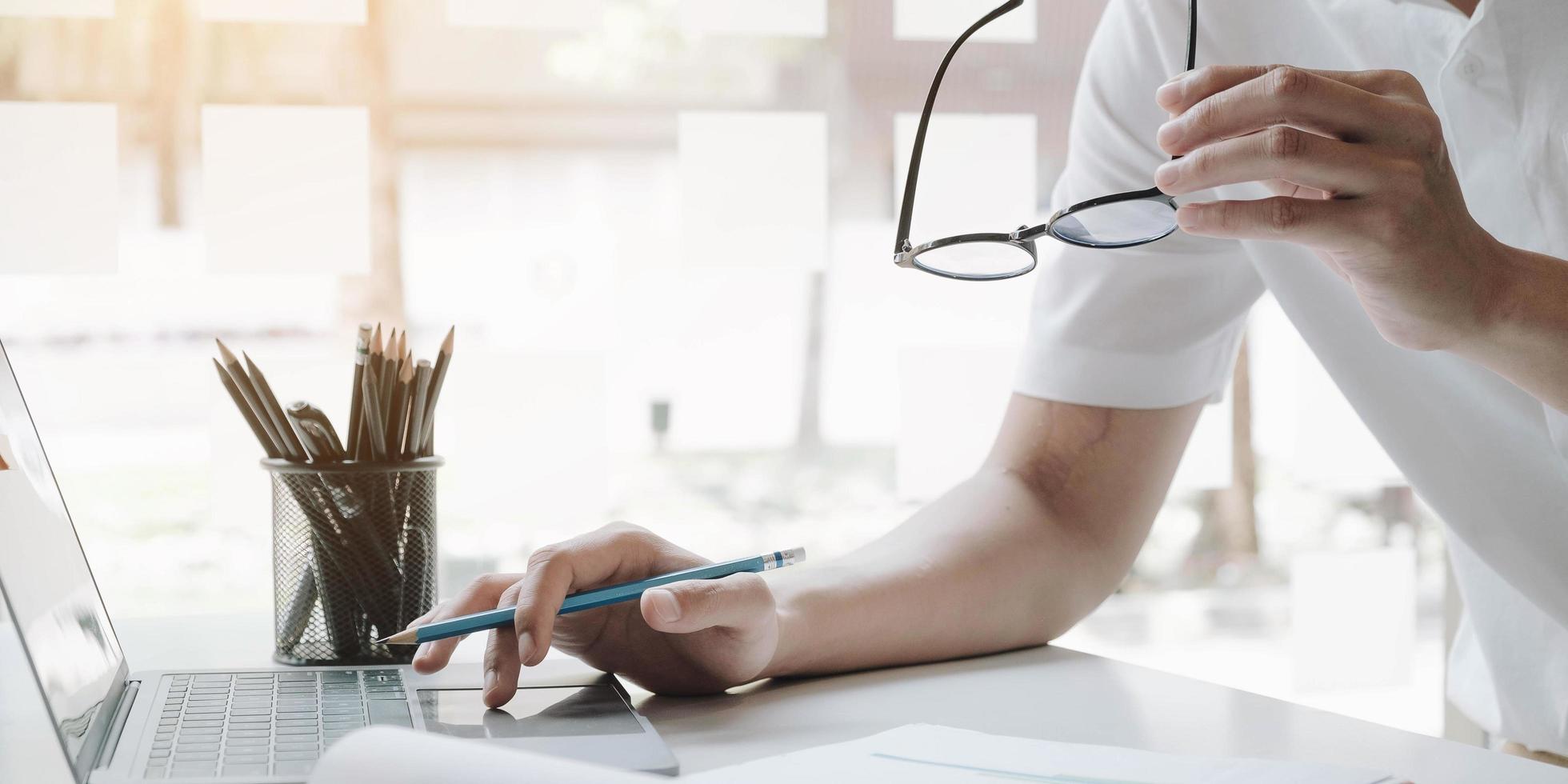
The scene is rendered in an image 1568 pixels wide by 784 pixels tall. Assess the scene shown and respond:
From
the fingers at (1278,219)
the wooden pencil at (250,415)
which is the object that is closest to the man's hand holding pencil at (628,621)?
the wooden pencil at (250,415)

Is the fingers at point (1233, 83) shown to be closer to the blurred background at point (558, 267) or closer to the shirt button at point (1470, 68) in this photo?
the shirt button at point (1470, 68)

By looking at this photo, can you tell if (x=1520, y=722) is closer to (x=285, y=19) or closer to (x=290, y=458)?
(x=290, y=458)

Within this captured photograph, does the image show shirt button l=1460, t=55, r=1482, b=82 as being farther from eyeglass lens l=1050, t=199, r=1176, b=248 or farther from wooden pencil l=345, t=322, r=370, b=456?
wooden pencil l=345, t=322, r=370, b=456

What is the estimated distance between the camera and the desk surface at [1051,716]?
602 mm

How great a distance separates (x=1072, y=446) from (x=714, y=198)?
932mm

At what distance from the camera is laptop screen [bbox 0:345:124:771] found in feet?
1.71

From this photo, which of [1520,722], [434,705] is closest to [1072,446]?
[1520,722]

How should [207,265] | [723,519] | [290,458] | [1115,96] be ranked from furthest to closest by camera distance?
[723,519] → [207,265] → [1115,96] → [290,458]

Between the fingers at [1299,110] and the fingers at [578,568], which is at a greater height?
the fingers at [1299,110]

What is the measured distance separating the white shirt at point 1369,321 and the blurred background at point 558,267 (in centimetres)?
76

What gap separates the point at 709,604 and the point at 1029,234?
13.3 inches

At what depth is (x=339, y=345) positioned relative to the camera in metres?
1.95

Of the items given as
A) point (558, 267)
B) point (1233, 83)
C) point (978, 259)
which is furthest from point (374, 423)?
point (558, 267)

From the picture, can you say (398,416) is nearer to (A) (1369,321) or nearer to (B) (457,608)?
(B) (457,608)
